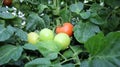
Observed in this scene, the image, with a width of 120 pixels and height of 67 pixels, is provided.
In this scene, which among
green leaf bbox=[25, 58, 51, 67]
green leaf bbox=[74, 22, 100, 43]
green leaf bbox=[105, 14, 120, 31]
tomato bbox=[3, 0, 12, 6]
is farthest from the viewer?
tomato bbox=[3, 0, 12, 6]

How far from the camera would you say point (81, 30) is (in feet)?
3.10

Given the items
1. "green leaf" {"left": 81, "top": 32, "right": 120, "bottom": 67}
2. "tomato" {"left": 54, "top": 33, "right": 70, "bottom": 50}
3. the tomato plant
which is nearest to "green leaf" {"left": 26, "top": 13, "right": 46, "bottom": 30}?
the tomato plant

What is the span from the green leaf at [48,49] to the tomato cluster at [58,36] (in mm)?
23

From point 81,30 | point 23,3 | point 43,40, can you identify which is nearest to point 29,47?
point 43,40

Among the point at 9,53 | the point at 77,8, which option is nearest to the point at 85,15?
the point at 77,8

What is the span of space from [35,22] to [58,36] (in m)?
0.13

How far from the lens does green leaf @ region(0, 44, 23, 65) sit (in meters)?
0.88

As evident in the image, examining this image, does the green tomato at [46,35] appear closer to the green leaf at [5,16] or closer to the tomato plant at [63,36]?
the tomato plant at [63,36]

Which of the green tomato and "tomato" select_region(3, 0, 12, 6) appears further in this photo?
"tomato" select_region(3, 0, 12, 6)

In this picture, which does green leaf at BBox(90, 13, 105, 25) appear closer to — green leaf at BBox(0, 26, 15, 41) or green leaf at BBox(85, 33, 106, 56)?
green leaf at BBox(85, 33, 106, 56)

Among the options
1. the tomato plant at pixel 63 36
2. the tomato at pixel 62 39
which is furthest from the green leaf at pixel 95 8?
the tomato at pixel 62 39

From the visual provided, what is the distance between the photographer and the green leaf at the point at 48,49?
2.87 feet

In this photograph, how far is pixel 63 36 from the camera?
2.93ft

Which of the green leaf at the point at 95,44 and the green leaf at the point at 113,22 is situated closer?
the green leaf at the point at 95,44
